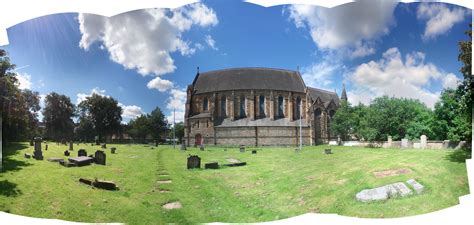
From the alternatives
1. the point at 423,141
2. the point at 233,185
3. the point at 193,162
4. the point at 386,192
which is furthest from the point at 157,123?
the point at 423,141

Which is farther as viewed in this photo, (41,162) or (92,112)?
(41,162)

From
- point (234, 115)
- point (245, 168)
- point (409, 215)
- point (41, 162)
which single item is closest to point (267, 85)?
point (234, 115)

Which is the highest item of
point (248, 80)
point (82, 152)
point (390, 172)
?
point (248, 80)

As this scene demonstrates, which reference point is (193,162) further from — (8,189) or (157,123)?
(8,189)

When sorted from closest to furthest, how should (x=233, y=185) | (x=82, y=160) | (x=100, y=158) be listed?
(x=233, y=185)
(x=100, y=158)
(x=82, y=160)

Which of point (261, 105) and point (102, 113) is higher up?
point (261, 105)

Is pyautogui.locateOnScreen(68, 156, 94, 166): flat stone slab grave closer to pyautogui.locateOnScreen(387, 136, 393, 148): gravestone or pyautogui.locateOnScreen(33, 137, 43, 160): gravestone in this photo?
pyautogui.locateOnScreen(33, 137, 43, 160): gravestone

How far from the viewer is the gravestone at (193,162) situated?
4844mm

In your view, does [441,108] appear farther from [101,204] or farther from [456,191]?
[101,204]

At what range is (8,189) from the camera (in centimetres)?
457

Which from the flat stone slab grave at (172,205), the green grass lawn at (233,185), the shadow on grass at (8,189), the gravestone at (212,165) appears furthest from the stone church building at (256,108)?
the shadow on grass at (8,189)

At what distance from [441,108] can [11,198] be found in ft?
22.3

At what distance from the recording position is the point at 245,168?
185 inches

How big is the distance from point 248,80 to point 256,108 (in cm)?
47
